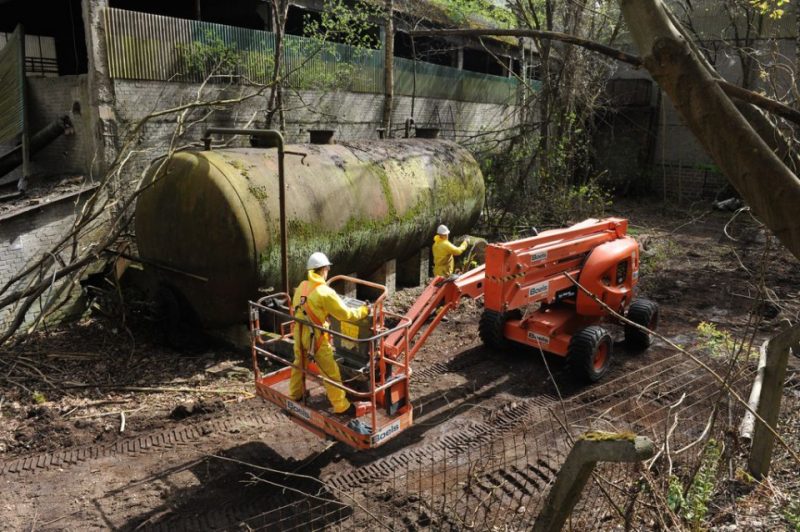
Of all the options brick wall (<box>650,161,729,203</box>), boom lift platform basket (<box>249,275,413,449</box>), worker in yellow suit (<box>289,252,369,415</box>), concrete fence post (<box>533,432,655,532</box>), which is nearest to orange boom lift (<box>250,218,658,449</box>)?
boom lift platform basket (<box>249,275,413,449</box>)

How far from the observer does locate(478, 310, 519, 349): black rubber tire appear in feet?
28.3

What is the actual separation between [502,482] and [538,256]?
2919 millimetres

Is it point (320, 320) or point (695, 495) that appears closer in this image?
point (695, 495)

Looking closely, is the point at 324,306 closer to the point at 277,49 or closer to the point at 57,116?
the point at 277,49

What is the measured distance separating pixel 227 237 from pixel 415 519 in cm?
420

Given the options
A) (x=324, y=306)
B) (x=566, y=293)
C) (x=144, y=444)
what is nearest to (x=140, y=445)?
(x=144, y=444)

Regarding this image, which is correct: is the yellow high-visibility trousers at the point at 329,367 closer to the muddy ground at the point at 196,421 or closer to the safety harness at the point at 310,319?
the safety harness at the point at 310,319

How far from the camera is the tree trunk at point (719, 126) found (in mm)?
2389

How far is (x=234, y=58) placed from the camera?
1201 centimetres

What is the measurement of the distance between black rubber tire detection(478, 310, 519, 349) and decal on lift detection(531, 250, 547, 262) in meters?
1.34

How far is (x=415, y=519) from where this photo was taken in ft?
16.9

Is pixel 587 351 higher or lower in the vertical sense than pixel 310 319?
lower

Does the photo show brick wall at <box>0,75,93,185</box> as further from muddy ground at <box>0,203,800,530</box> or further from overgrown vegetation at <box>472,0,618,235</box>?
overgrown vegetation at <box>472,0,618,235</box>

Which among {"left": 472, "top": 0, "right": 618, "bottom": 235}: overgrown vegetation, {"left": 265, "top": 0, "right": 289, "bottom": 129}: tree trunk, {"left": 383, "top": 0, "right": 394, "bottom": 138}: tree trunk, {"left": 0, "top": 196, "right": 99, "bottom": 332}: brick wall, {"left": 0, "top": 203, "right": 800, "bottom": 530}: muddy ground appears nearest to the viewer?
{"left": 0, "top": 203, "right": 800, "bottom": 530}: muddy ground
